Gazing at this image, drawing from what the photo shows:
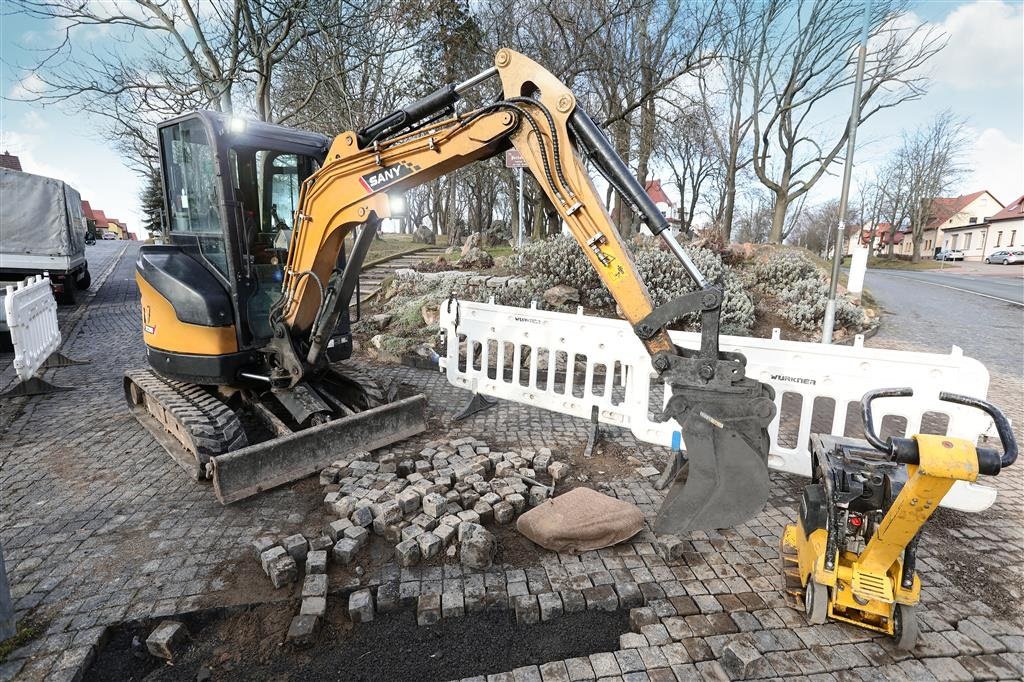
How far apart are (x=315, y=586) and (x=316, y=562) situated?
19 cm

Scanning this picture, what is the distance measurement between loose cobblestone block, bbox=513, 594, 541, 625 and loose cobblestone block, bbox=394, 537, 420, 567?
76 cm

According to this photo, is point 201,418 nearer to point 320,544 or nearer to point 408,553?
point 320,544

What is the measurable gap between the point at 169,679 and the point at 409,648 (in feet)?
3.85

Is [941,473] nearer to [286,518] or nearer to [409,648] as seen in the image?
[409,648]

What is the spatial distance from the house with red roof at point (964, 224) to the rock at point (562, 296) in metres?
59.2

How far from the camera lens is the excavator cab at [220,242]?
4.57 m

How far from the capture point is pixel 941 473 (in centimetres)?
226

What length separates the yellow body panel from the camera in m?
4.68

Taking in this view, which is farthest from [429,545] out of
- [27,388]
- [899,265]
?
[899,265]

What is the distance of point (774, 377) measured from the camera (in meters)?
4.43

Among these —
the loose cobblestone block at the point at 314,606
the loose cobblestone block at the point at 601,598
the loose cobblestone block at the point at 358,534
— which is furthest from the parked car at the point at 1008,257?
the loose cobblestone block at the point at 314,606

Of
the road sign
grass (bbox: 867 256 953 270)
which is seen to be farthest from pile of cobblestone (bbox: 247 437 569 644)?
grass (bbox: 867 256 953 270)

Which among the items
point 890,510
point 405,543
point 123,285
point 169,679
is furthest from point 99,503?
point 123,285

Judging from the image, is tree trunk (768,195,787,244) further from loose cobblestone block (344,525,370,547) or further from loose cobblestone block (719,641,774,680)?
loose cobblestone block (344,525,370,547)
